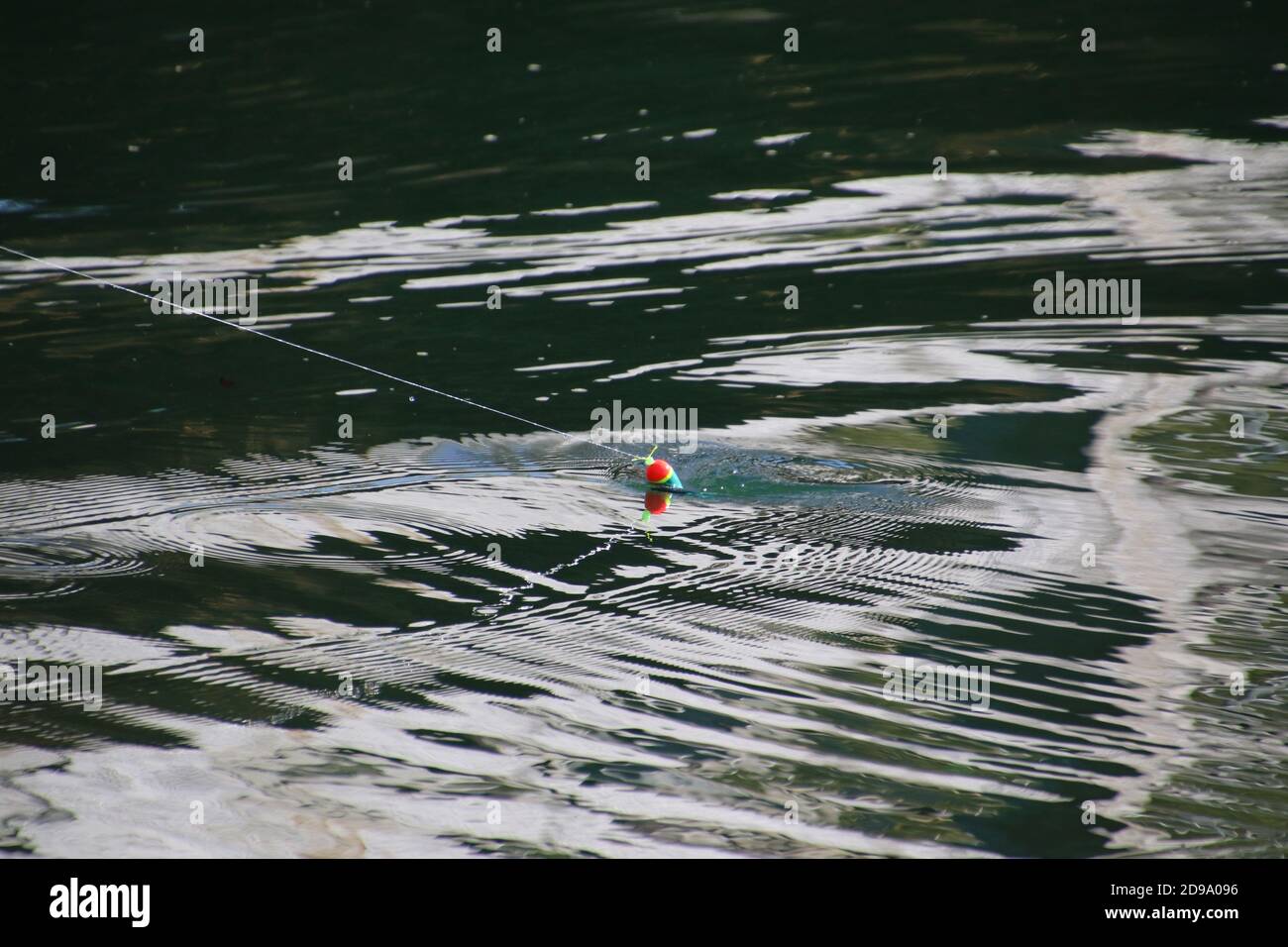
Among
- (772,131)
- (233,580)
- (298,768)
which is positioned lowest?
(298,768)

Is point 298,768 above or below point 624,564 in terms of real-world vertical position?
below

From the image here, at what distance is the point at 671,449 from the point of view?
4605 millimetres

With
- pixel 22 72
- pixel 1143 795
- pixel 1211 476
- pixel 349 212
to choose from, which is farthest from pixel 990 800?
pixel 22 72

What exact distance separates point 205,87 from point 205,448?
5165 millimetres

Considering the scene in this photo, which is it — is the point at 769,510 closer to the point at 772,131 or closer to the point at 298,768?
the point at 298,768

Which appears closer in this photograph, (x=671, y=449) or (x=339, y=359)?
(x=671, y=449)

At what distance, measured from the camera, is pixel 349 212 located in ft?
23.9

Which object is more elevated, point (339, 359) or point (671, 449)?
point (339, 359)

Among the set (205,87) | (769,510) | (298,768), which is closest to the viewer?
(298,768)

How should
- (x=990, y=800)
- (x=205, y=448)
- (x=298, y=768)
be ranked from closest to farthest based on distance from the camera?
(x=990, y=800)
(x=298, y=768)
(x=205, y=448)

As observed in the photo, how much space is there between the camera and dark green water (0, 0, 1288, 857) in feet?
9.65

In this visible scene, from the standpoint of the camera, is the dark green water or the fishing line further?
the fishing line

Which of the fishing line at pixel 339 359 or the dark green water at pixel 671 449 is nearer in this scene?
the dark green water at pixel 671 449

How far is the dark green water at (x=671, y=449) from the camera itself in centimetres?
294
